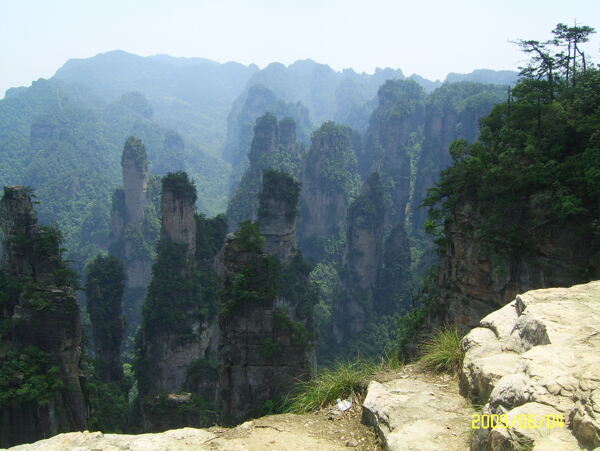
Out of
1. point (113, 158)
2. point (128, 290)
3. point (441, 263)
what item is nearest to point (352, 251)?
point (128, 290)

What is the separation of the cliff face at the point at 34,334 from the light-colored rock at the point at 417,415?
15.4 meters

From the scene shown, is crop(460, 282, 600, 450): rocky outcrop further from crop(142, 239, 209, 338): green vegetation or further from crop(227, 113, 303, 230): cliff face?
crop(227, 113, 303, 230): cliff face

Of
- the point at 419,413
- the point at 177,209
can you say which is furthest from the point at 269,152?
the point at 419,413

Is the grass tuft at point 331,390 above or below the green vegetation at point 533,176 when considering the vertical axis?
below

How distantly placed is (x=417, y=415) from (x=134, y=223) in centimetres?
5587

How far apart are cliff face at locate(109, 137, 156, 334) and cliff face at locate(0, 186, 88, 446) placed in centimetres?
3327

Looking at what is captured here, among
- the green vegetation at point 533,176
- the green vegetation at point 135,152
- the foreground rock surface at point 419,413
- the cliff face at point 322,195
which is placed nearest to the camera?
the foreground rock surface at point 419,413

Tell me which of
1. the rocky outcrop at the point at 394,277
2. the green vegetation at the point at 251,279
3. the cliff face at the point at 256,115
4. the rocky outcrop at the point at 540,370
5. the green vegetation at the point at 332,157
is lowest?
the rocky outcrop at the point at 394,277

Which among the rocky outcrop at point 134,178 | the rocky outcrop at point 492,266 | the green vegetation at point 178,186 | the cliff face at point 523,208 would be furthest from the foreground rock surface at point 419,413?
the rocky outcrop at point 134,178

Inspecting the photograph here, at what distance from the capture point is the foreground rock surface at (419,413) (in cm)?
459

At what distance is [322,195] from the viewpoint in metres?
64.4

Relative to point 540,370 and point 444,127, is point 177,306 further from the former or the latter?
point 444,127

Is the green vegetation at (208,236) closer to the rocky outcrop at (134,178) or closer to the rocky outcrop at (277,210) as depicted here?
the rocky outcrop at (277,210)

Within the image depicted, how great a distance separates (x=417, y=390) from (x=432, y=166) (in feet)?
225
